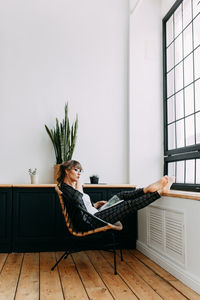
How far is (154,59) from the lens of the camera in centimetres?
476

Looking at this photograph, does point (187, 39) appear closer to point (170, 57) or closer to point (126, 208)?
point (170, 57)

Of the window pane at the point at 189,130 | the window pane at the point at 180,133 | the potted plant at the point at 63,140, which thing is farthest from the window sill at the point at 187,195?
the potted plant at the point at 63,140

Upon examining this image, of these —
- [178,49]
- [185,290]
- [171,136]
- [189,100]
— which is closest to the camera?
[185,290]

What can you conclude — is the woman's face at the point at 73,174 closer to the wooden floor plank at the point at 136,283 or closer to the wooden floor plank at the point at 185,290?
the wooden floor plank at the point at 136,283

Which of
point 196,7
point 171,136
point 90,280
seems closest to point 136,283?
point 90,280

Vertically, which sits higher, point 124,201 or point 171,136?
point 171,136

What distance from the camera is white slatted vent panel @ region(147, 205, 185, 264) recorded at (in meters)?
2.96

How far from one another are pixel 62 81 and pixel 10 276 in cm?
265

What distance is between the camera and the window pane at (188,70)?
400cm

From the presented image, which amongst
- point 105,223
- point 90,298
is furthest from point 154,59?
point 90,298

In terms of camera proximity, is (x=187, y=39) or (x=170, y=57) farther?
(x=170, y=57)

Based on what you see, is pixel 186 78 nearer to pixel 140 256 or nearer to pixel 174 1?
pixel 174 1

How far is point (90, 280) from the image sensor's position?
2893mm

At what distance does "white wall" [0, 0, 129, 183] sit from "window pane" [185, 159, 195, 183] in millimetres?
947
